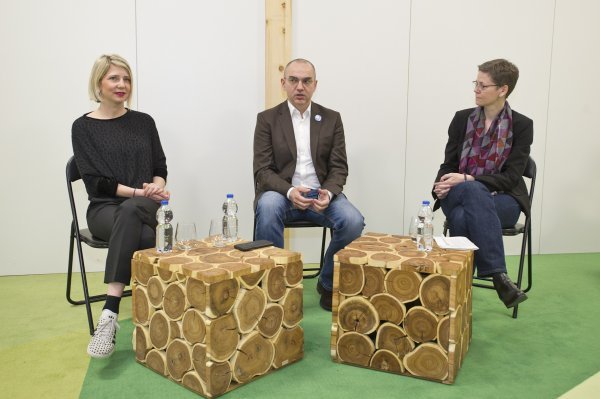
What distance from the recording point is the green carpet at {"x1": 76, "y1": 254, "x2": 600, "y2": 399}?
191cm

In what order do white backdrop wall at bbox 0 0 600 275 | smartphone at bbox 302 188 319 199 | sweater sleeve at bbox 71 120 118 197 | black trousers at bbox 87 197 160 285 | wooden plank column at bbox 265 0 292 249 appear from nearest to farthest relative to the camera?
black trousers at bbox 87 197 160 285 < sweater sleeve at bbox 71 120 118 197 < smartphone at bbox 302 188 319 199 < white backdrop wall at bbox 0 0 600 275 < wooden plank column at bbox 265 0 292 249

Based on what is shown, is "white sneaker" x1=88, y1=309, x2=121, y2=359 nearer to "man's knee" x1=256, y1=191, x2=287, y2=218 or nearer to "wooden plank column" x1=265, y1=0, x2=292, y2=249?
"man's knee" x1=256, y1=191, x2=287, y2=218

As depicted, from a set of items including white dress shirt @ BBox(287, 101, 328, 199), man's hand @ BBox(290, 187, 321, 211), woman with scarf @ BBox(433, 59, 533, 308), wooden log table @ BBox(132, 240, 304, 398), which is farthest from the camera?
white dress shirt @ BBox(287, 101, 328, 199)

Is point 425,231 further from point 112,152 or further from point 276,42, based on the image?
point 276,42

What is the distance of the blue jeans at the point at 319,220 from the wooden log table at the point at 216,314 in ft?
1.87

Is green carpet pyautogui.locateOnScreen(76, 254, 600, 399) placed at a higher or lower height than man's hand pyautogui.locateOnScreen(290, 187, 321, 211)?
lower

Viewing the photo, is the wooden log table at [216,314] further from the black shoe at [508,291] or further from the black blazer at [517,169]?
the black blazer at [517,169]

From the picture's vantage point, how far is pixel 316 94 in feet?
12.0

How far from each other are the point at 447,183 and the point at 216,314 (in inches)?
59.6

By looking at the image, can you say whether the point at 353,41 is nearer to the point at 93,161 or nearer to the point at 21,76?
the point at 93,161

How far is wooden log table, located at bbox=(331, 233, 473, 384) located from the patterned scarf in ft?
2.67

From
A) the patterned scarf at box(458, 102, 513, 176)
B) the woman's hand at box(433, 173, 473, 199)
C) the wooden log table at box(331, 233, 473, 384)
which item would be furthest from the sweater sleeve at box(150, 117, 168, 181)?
the patterned scarf at box(458, 102, 513, 176)

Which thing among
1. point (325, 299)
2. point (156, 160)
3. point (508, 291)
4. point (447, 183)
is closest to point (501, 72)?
point (447, 183)

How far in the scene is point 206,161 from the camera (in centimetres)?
359
